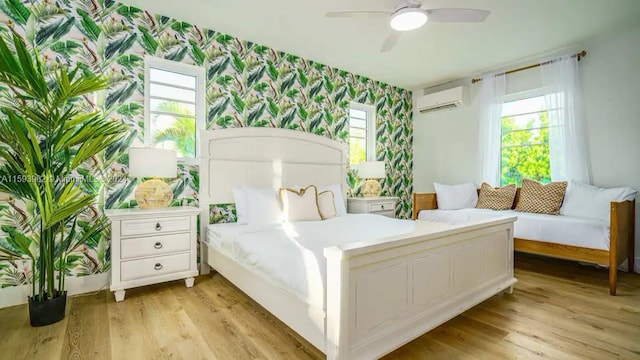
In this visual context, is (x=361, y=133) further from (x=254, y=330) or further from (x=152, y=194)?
(x=254, y=330)

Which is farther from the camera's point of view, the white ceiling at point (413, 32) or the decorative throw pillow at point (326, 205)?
the decorative throw pillow at point (326, 205)

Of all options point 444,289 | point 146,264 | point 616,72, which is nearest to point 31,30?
point 146,264

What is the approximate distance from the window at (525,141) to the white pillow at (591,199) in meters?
0.45

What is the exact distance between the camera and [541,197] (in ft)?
11.9

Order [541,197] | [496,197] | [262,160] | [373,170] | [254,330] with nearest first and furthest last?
[254,330]
[262,160]
[541,197]
[496,197]
[373,170]

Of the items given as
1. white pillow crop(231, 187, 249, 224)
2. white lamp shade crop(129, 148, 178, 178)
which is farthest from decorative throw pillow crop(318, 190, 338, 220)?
white lamp shade crop(129, 148, 178, 178)

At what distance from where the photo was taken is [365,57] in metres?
3.91

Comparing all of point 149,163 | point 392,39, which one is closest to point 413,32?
point 392,39

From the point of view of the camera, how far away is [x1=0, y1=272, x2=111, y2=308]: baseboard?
7.60 ft

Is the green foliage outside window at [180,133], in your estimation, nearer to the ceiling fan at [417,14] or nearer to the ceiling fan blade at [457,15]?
the ceiling fan at [417,14]

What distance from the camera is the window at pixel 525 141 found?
3955 millimetres

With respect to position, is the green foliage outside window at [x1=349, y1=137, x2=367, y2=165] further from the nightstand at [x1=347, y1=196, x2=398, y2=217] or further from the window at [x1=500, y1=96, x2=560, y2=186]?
the window at [x1=500, y1=96, x2=560, y2=186]

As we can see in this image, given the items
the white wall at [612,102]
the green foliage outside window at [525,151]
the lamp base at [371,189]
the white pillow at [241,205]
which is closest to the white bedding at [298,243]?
the white pillow at [241,205]

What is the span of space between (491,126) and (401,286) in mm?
3619
